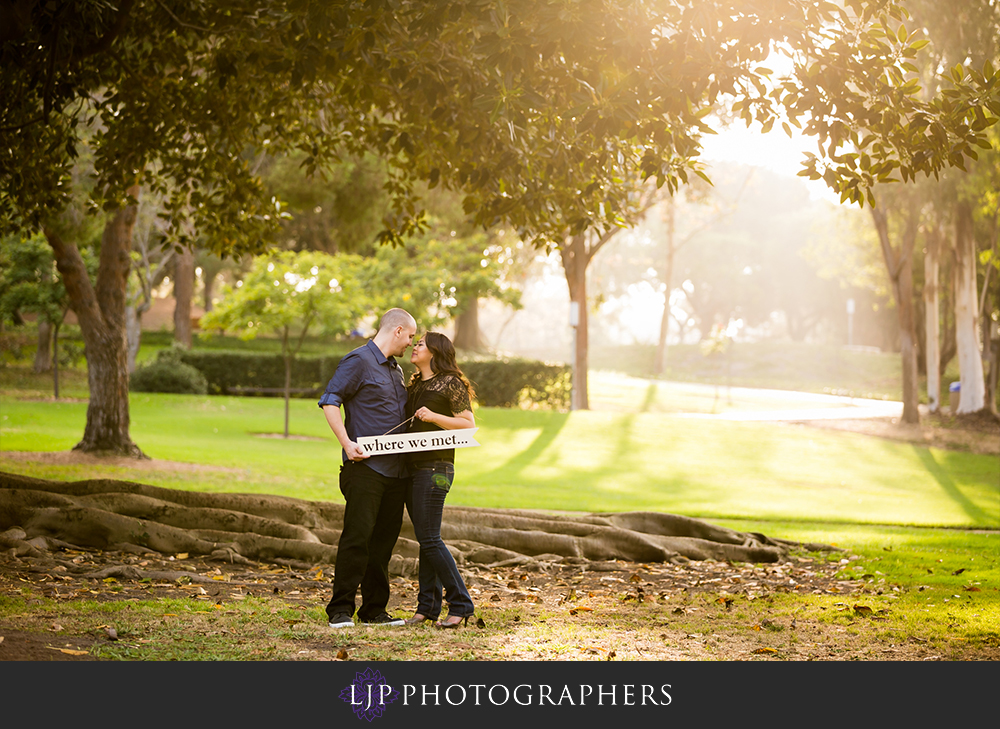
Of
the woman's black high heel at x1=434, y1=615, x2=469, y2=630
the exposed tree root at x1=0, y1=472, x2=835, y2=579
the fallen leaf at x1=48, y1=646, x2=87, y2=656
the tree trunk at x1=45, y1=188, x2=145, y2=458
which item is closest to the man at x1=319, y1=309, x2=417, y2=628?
the woman's black high heel at x1=434, y1=615, x2=469, y2=630

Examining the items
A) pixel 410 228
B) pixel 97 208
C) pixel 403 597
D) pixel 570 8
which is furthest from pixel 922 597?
pixel 97 208

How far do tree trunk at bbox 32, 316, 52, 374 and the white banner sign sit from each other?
3199 cm

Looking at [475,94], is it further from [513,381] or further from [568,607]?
[513,381]

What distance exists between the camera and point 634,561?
10.2 meters

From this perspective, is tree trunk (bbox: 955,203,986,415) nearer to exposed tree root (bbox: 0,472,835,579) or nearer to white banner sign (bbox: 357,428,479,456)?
exposed tree root (bbox: 0,472,835,579)

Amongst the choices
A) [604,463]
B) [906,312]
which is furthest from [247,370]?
[906,312]

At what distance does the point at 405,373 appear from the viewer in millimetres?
29375

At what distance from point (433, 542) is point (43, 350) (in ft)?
107

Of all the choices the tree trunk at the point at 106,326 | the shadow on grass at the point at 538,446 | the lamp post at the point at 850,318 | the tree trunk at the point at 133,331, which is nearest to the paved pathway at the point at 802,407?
the shadow on grass at the point at 538,446

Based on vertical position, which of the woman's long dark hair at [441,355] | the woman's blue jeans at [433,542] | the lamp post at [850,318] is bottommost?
the woman's blue jeans at [433,542]

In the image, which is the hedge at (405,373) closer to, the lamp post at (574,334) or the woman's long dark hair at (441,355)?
the lamp post at (574,334)

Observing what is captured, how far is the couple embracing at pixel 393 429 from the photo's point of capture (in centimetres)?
592

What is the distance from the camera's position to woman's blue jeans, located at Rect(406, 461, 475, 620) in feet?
19.7

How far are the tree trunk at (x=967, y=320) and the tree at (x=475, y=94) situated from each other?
2153 centimetres
